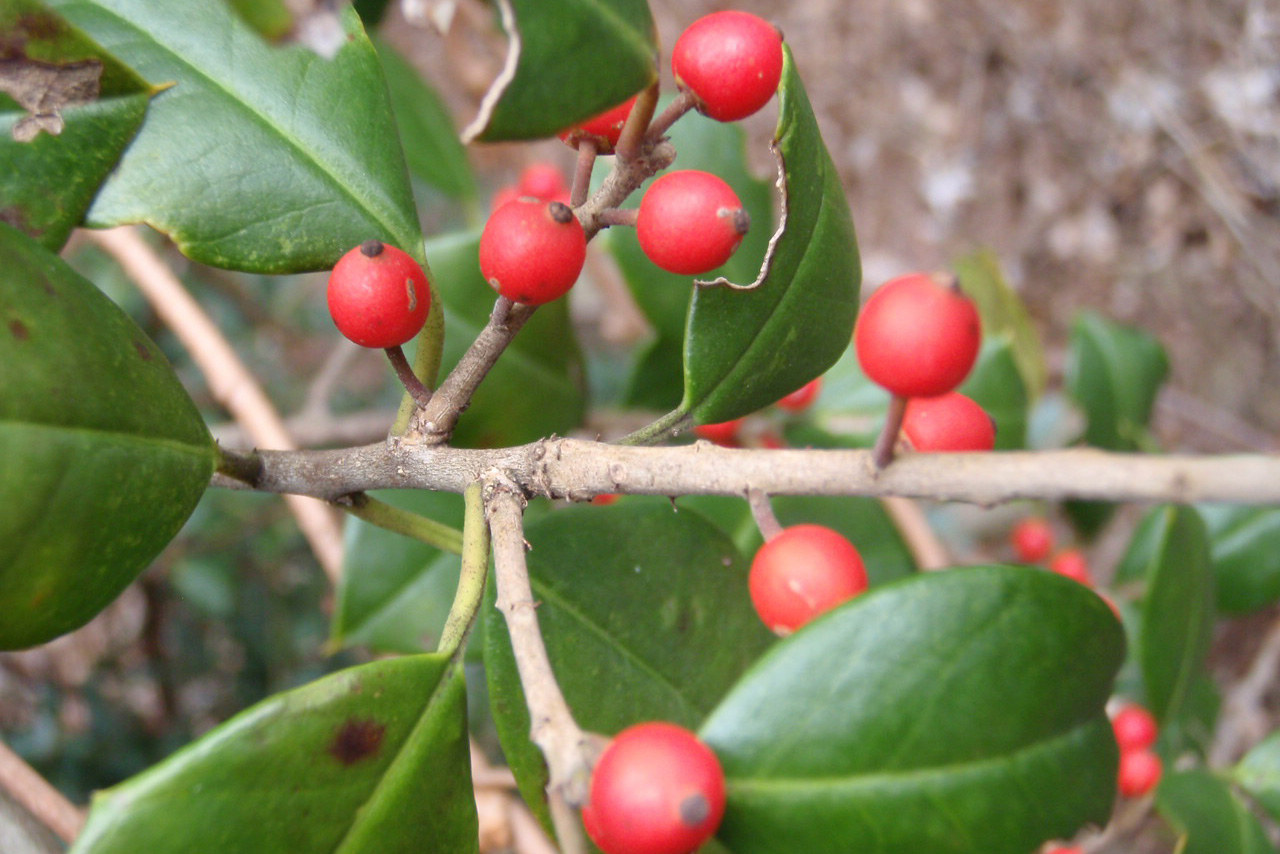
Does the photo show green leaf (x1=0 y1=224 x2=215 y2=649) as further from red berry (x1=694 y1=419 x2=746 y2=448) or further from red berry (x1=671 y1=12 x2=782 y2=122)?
red berry (x1=694 y1=419 x2=746 y2=448)

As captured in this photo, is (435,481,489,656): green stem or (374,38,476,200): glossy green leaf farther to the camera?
(374,38,476,200): glossy green leaf

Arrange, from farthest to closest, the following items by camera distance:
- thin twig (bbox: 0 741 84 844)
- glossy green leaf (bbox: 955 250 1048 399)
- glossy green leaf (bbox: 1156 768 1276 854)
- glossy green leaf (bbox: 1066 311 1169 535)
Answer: glossy green leaf (bbox: 955 250 1048 399) → glossy green leaf (bbox: 1066 311 1169 535) → glossy green leaf (bbox: 1156 768 1276 854) → thin twig (bbox: 0 741 84 844)

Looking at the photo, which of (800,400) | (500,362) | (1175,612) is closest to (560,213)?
(500,362)

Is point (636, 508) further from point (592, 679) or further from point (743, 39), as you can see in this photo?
point (743, 39)

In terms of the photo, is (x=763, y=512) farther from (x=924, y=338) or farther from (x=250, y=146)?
(x=250, y=146)

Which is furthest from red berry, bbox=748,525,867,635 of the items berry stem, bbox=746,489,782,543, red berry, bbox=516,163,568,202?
red berry, bbox=516,163,568,202
